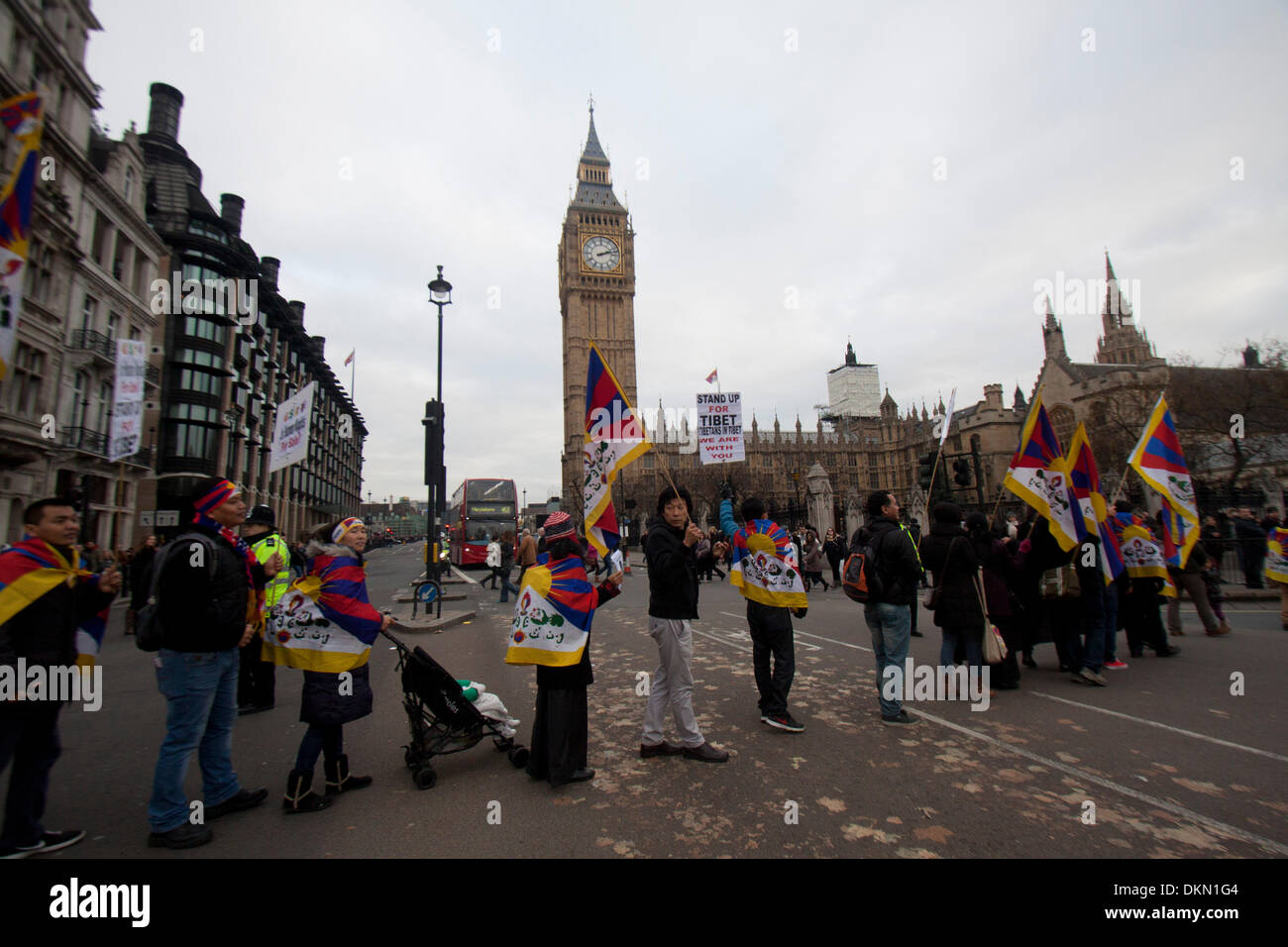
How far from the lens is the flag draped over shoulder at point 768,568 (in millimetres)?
5270

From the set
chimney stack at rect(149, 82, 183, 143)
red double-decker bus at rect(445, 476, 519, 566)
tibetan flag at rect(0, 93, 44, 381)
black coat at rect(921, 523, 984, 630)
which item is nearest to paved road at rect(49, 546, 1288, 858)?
black coat at rect(921, 523, 984, 630)

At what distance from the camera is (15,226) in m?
3.78

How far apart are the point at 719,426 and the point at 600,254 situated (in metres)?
78.6

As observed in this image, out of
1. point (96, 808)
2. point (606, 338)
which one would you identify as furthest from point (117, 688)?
point (606, 338)

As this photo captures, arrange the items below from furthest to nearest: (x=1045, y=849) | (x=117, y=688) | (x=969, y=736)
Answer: (x=117, y=688)
(x=969, y=736)
(x=1045, y=849)

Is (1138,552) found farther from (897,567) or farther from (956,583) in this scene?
(897,567)

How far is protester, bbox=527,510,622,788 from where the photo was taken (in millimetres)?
4172

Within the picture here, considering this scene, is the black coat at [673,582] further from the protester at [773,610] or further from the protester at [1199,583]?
the protester at [1199,583]

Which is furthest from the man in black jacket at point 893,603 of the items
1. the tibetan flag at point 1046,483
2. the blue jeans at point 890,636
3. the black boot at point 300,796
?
the black boot at point 300,796

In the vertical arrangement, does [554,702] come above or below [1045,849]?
above

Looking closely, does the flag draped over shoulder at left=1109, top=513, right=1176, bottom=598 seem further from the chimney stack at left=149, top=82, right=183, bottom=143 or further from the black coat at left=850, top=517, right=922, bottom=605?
the chimney stack at left=149, top=82, right=183, bottom=143

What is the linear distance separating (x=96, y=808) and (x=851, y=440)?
10073 centimetres
